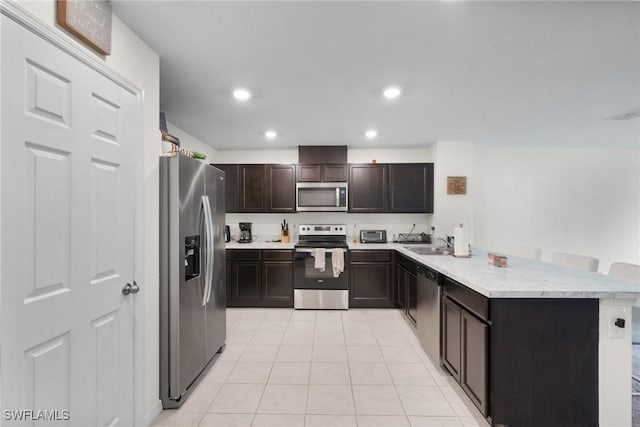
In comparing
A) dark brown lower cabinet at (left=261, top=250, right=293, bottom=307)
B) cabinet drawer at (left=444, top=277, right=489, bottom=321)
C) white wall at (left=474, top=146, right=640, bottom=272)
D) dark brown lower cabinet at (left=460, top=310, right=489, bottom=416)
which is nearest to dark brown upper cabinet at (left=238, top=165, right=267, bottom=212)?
dark brown lower cabinet at (left=261, top=250, right=293, bottom=307)

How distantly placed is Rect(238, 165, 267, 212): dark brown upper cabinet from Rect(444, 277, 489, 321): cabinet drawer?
9.69 ft

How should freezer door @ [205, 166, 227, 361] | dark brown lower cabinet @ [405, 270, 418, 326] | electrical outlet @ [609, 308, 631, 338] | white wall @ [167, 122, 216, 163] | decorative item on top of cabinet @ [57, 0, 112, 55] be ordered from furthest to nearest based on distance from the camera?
white wall @ [167, 122, 216, 163] → dark brown lower cabinet @ [405, 270, 418, 326] → freezer door @ [205, 166, 227, 361] → electrical outlet @ [609, 308, 631, 338] → decorative item on top of cabinet @ [57, 0, 112, 55]

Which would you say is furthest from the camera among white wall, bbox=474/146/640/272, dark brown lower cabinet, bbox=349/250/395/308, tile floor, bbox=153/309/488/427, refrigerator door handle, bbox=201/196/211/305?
white wall, bbox=474/146/640/272

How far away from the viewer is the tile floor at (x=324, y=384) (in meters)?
1.84

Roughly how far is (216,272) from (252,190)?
6.73ft

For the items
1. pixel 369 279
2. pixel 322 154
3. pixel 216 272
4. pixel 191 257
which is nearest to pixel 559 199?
pixel 369 279

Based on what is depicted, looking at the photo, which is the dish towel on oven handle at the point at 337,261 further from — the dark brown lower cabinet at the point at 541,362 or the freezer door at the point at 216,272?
the dark brown lower cabinet at the point at 541,362

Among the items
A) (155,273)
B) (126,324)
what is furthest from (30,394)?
(155,273)

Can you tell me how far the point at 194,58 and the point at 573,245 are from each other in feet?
19.5

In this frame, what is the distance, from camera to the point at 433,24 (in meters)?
→ 1.57

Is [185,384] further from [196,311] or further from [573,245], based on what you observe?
[573,245]

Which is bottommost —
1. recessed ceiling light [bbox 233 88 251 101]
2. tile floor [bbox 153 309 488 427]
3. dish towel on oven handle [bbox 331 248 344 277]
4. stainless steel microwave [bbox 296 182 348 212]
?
tile floor [bbox 153 309 488 427]

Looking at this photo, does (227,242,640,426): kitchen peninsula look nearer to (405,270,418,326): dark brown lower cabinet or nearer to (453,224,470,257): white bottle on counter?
(453,224,470,257): white bottle on counter

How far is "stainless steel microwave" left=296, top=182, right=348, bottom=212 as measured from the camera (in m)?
4.21
